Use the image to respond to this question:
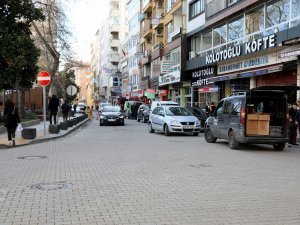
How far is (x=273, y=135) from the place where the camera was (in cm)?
1504

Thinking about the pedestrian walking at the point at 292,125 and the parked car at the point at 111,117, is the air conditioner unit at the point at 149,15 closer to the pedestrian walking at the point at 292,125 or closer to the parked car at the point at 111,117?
the parked car at the point at 111,117

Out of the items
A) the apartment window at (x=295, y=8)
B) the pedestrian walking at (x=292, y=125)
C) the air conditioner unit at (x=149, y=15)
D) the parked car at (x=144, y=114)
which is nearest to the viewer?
the pedestrian walking at (x=292, y=125)

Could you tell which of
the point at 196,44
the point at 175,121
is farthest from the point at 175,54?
the point at 175,121

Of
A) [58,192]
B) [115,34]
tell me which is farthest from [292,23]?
[115,34]

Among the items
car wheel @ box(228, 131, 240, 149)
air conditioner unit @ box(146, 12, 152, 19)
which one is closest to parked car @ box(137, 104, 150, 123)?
car wheel @ box(228, 131, 240, 149)

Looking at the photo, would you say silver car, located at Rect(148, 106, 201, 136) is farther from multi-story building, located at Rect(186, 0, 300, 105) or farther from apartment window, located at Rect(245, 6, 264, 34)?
apartment window, located at Rect(245, 6, 264, 34)

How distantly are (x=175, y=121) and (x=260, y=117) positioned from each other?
7077 mm

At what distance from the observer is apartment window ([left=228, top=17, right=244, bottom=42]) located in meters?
28.3

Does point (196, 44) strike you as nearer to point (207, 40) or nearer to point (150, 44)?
point (207, 40)

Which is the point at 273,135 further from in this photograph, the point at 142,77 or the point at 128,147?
the point at 142,77

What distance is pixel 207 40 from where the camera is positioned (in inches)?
1379

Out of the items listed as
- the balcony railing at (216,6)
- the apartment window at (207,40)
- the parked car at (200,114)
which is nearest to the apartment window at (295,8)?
the balcony railing at (216,6)

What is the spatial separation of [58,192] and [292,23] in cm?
1822

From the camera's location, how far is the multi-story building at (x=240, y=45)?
883 inches
